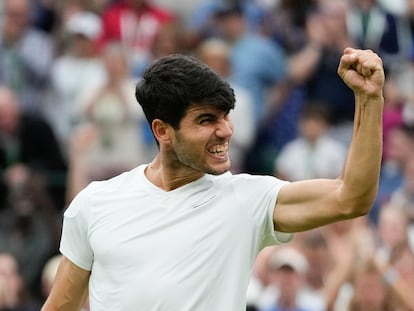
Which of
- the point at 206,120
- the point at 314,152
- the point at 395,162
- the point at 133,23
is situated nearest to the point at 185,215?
the point at 206,120

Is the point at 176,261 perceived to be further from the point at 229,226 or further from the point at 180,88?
the point at 180,88

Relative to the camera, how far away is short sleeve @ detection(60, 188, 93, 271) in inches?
198

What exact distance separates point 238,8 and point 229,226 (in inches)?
328

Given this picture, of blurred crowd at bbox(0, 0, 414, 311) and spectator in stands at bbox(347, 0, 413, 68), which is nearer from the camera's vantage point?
blurred crowd at bbox(0, 0, 414, 311)

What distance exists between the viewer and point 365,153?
4.43m

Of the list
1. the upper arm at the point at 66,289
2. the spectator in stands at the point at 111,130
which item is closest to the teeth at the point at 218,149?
the upper arm at the point at 66,289

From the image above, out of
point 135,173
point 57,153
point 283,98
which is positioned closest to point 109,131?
point 57,153

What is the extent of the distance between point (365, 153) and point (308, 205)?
1.12 feet

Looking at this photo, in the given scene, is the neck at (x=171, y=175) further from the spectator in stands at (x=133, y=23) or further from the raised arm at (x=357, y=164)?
the spectator in stands at (x=133, y=23)

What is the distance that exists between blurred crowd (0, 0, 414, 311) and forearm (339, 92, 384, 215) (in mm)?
5090

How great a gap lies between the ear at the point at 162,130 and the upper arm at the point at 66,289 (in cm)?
59

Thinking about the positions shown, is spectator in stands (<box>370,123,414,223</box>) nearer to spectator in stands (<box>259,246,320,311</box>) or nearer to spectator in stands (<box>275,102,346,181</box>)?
spectator in stands (<box>275,102,346,181</box>)

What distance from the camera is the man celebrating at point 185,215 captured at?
15.6ft

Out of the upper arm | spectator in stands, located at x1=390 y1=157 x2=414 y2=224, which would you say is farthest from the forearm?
spectator in stands, located at x1=390 y1=157 x2=414 y2=224
